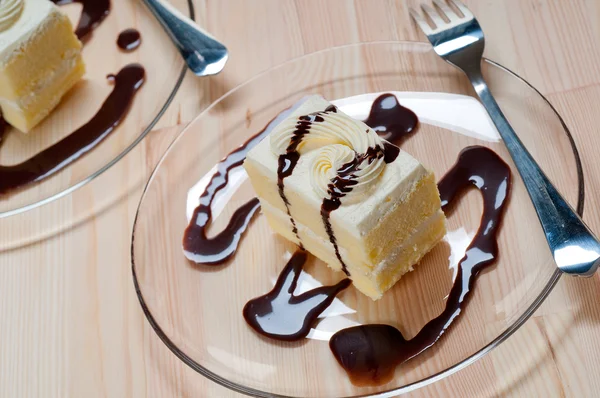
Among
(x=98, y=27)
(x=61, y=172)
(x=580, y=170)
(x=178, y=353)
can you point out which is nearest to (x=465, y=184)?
(x=580, y=170)

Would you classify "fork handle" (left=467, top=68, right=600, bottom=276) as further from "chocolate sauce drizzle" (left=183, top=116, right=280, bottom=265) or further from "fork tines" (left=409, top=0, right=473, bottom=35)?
"chocolate sauce drizzle" (left=183, top=116, right=280, bottom=265)

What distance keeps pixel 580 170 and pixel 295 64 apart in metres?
0.64

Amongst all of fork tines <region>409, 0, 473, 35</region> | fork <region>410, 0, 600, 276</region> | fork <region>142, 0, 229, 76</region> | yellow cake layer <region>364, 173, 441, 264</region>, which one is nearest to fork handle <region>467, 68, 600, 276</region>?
fork <region>410, 0, 600, 276</region>

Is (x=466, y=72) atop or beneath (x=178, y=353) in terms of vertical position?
atop

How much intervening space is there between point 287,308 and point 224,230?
0.23m

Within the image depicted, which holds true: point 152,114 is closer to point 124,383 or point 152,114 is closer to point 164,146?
point 164,146

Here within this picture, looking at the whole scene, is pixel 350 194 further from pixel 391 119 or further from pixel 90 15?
pixel 90 15

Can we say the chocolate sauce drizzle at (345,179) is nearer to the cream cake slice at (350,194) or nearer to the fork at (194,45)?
the cream cake slice at (350,194)

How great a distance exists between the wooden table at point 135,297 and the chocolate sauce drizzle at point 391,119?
0.24 m

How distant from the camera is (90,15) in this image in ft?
6.48

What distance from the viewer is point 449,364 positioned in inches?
47.9

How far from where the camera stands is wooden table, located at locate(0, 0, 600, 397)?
1261 millimetres

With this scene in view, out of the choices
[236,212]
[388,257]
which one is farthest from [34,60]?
[388,257]

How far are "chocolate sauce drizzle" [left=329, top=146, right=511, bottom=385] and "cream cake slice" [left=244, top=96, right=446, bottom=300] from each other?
0.25 feet
